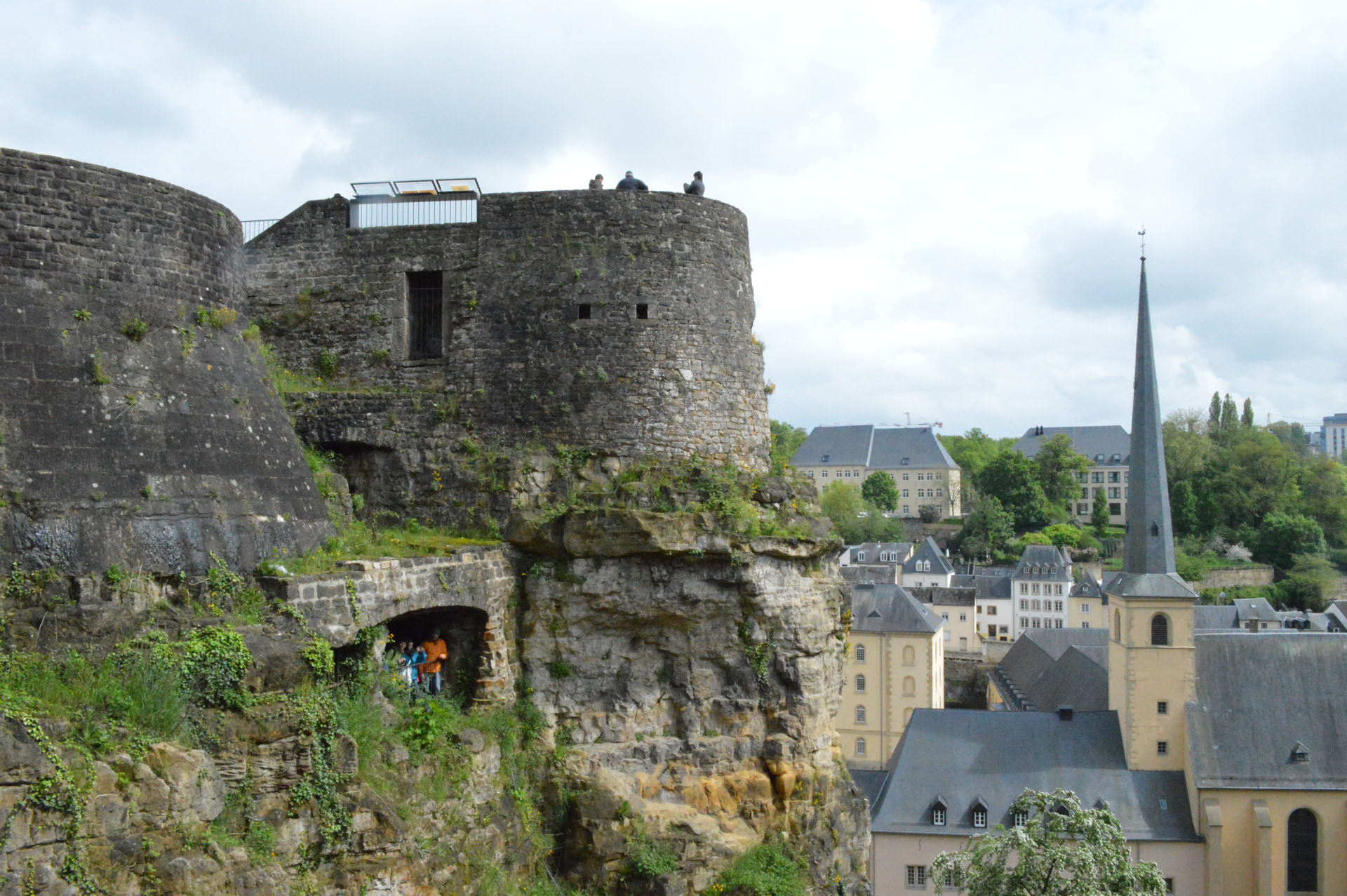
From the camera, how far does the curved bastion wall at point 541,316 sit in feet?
52.9

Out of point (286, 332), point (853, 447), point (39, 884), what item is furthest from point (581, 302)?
point (853, 447)

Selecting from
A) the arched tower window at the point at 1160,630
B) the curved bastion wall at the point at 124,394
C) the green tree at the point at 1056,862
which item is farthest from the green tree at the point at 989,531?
the curved bastion wall at the point at 124,394

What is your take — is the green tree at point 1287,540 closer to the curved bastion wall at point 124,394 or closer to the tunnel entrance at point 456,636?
the tunnel entrance at point 456,636

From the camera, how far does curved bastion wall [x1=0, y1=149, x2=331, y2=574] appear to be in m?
10.7

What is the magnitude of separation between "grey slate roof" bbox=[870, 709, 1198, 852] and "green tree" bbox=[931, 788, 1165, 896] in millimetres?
15566

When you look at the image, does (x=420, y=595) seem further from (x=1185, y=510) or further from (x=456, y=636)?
(x=1185, y=510)

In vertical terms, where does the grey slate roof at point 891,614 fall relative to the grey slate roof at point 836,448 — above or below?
below

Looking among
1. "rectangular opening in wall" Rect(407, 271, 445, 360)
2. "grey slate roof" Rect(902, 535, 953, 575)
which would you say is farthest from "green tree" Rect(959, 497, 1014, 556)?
"rectangular opening in wall" Rect(407, 271, 445, 360)

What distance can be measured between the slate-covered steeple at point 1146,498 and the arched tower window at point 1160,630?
0.82m

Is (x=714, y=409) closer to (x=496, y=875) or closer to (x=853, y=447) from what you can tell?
(x=496, y=875)

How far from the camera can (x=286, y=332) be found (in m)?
16.8

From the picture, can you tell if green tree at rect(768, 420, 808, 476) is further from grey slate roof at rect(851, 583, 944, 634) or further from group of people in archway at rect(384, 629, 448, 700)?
group of people in archway at rect(384, 629, 448, 700)

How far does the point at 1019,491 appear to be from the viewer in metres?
96.2

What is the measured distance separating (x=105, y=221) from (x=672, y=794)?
1096 cm
